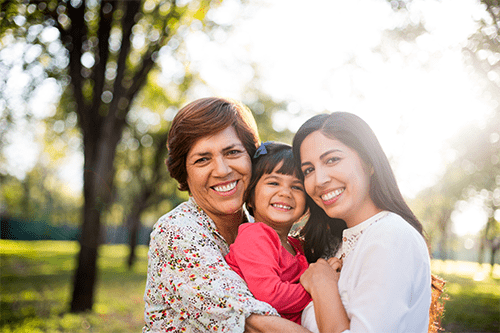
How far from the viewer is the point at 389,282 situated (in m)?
2.26

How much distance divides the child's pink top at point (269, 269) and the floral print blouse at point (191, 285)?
0.09 m

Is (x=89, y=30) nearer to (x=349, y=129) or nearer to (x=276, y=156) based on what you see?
(x=276, y=156)

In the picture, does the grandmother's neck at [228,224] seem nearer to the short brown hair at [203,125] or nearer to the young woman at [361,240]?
the short brown hair at [203,125]

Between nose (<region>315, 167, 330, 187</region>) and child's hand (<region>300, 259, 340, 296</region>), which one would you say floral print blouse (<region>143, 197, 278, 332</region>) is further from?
nose (<region>315, 167, 330, 187</region>)

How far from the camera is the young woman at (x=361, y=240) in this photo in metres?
2.27

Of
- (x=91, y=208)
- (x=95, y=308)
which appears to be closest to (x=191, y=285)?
(x=91, y=208)

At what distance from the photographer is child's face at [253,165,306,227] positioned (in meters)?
3.29

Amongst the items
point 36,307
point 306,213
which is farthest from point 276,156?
point 36,307

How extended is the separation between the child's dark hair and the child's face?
40mm

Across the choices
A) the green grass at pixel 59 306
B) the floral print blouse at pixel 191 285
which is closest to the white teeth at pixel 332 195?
the floral print blouse at pixel 191 285

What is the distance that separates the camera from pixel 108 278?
19703 mm

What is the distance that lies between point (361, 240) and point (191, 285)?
115 cm

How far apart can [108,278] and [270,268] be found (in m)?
18.8

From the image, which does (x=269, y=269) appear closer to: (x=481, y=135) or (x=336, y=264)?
(x=336, y=264)
